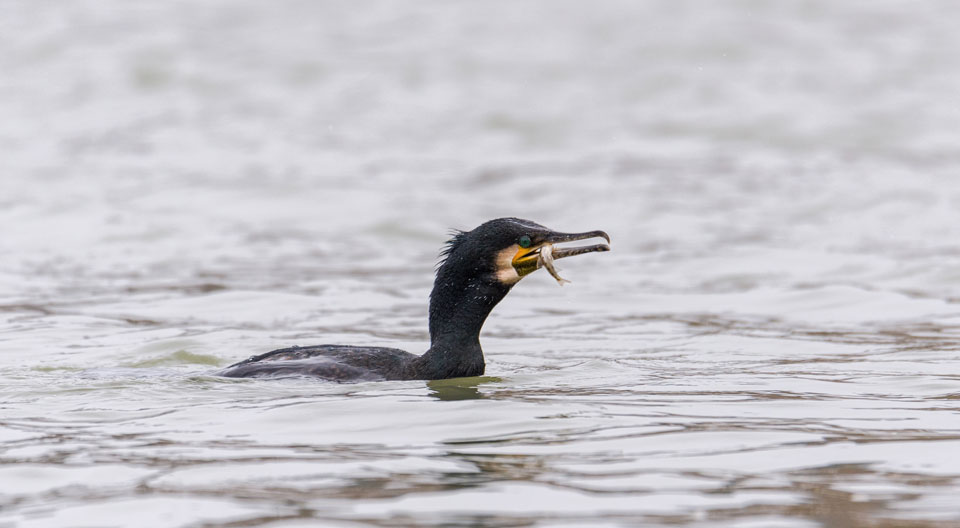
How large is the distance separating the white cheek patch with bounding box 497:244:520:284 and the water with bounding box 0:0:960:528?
65 centimetres

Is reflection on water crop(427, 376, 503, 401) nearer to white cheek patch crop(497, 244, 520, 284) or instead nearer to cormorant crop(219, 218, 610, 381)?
cormorant crop(219, 218, 610, 381)

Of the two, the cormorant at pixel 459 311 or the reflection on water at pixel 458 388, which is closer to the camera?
the reflection on water at pixel 458 388

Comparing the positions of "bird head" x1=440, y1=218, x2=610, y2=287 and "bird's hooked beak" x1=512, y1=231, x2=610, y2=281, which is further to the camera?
"bird head" x1=440, y1=218, x2=610, y2=287

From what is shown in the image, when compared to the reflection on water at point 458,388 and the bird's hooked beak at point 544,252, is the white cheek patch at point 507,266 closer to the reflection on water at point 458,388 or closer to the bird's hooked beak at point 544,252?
the bird's hooked beak at point 544,252

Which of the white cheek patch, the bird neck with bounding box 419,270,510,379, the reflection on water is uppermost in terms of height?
the white cheek patch

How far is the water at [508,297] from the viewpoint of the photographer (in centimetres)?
559

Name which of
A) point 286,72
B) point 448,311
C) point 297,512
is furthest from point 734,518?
point 286,72

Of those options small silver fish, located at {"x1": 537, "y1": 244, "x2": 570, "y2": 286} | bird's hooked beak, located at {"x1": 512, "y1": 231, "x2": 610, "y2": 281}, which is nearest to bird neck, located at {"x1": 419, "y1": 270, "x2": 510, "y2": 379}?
bird's hooked beak, located at {"x1": 512, "y1": 231, "x2": 610, "y2": 281}

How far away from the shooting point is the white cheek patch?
7.83 meters

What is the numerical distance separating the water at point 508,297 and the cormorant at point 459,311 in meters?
0.18

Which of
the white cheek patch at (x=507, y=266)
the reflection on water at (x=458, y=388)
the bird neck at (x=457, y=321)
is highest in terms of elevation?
the white cheek patch at (x=507, y=266)

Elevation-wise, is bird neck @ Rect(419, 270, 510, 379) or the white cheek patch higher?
the white cheek patch

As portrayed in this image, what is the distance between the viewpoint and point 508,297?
46.0ft

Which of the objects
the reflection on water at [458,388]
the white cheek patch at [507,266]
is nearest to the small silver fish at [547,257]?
the white cheek patch at [507,266]
